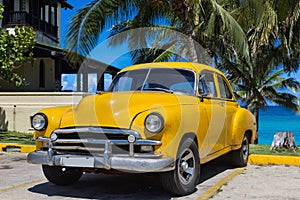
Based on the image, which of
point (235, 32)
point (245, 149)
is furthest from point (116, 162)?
point (235, 32)

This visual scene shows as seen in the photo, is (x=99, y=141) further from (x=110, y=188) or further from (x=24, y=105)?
(x=24, y=105)

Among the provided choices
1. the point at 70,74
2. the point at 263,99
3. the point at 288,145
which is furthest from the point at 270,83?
the point at 288,145

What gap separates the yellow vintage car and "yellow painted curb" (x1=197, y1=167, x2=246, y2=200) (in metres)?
0.24

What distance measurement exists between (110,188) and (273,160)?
400cm

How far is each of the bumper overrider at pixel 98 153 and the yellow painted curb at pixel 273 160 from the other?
4.12 meters

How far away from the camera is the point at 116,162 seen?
4.97 meters

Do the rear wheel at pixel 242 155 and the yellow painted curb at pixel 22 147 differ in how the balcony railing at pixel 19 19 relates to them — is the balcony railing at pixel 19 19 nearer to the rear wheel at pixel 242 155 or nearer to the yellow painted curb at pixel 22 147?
the yellow painted curb at pixel 22 147

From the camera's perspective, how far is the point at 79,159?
517cm

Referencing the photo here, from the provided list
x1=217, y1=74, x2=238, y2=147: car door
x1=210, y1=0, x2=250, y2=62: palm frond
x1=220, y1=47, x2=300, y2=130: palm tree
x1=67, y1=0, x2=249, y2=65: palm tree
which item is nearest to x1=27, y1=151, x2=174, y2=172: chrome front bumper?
x1=217, y1=74, x2=238, y2=147: car door

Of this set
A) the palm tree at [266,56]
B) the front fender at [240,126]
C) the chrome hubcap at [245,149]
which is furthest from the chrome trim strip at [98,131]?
the palm tree at [266,56]

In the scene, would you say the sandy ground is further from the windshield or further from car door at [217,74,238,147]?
the windshield

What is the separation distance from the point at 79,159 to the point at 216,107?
2.61 m

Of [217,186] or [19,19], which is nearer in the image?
[217,186]

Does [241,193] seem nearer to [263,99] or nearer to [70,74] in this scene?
[263,99]
